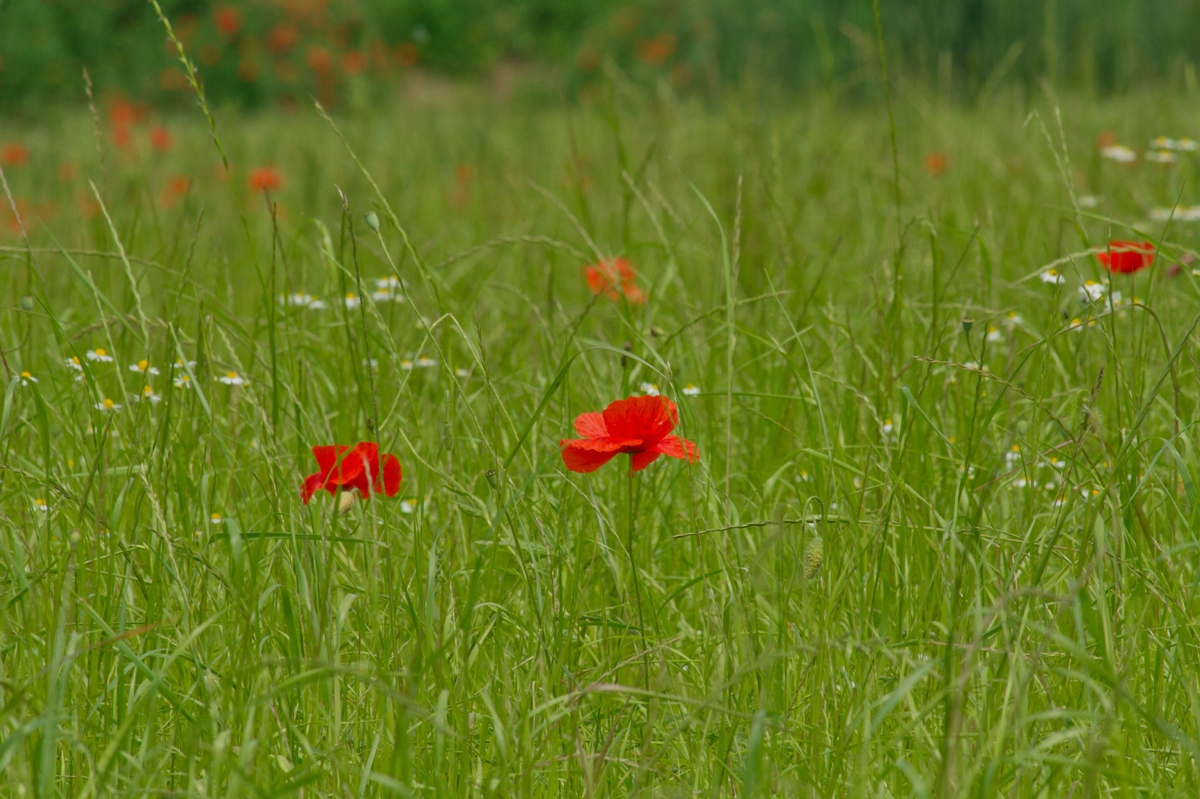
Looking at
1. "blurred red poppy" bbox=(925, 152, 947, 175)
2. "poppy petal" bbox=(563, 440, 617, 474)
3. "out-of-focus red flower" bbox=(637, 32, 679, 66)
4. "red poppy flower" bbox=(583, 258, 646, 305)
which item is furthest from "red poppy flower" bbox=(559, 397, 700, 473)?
"out-of-focus red flower" bbox=(637, 32, 679, 66)

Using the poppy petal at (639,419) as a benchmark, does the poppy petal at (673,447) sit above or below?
below

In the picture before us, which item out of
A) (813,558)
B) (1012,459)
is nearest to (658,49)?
(1012,459)

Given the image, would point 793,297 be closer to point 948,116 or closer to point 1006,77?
point 948,116

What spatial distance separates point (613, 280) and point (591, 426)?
2.34 feet

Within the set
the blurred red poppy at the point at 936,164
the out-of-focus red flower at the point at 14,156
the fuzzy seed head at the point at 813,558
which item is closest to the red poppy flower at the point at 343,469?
the fuzzy seed head at the point at 813,558

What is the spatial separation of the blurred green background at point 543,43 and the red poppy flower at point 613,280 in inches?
138

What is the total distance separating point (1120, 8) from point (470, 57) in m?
6.25

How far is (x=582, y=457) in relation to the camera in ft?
3.96

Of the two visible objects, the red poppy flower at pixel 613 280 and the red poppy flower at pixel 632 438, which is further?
the red poppy flower at pixel 613 280

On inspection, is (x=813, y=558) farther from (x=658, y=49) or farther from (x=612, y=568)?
(x=658, y=49)

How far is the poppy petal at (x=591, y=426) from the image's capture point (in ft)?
4.08

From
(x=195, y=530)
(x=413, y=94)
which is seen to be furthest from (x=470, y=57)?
(x=195, y=530)

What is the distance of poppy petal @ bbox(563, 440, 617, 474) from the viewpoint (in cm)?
119

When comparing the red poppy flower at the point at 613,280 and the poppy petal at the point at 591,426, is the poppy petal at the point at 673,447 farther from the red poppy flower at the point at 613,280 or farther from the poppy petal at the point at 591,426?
the red poppy flower at the point at 613,280
